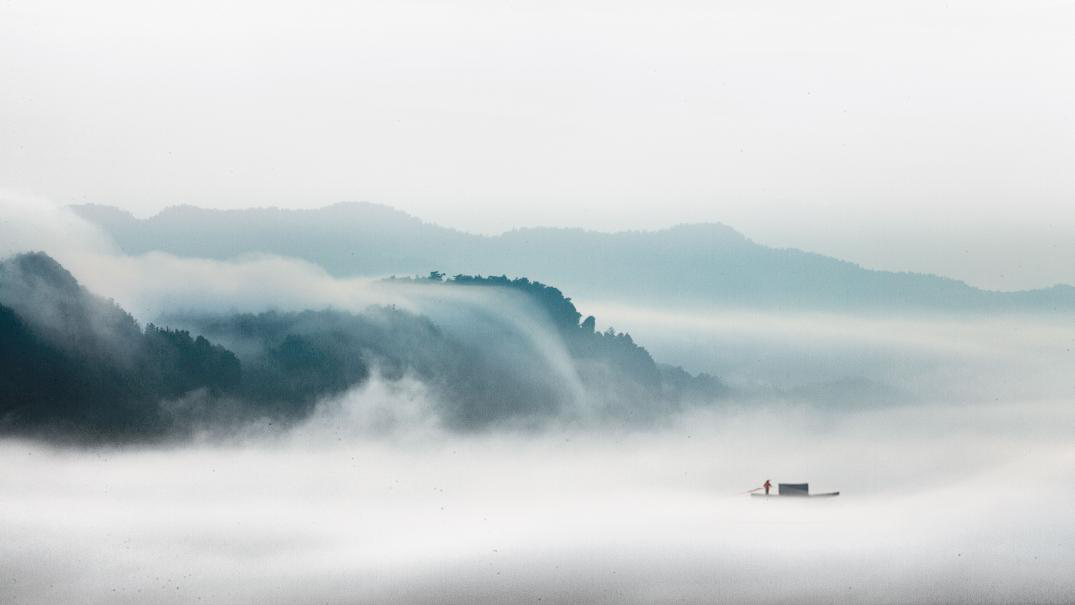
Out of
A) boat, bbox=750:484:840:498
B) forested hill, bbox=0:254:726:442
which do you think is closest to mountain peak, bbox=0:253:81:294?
forested hill, bbox=0:254:726:442

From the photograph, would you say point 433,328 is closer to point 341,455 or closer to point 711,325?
point 341,455

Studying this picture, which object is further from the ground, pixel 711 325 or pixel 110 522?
pixel 711 325

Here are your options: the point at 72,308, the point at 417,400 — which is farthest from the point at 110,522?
the point at 417,400

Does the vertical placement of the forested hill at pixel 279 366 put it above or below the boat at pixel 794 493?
above

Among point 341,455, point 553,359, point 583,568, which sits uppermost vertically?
point 553,359

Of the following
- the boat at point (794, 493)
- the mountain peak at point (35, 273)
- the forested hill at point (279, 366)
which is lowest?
the boat at point (794, 493)

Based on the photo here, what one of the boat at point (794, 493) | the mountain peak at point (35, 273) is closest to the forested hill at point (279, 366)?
the mountain peak at point (35, 273)

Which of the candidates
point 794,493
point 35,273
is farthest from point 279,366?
point 794,493

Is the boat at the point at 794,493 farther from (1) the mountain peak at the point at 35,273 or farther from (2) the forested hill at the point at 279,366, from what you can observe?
(1) the mountain peak at the point at 35,273
